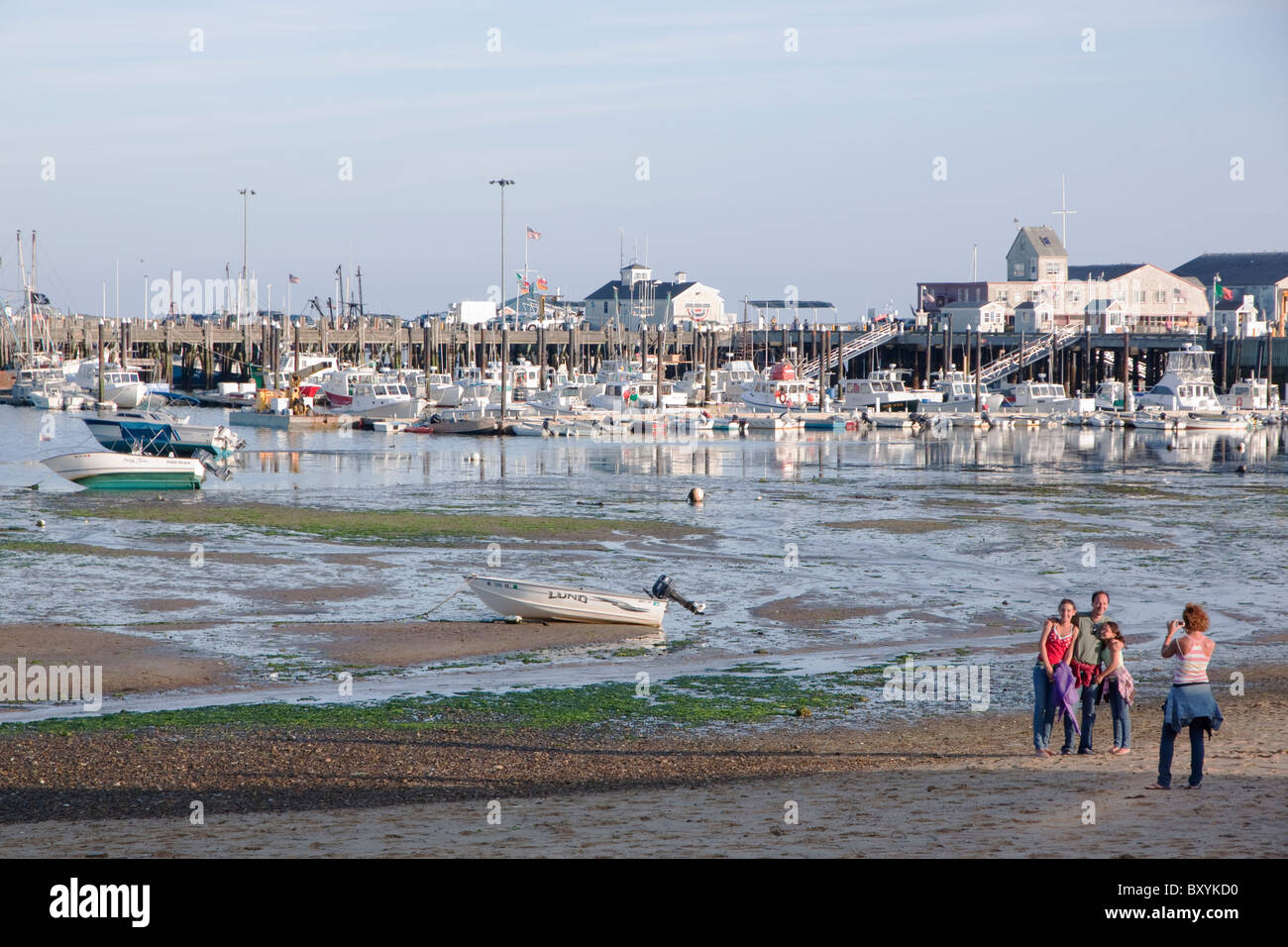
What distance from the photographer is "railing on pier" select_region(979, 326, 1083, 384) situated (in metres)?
112

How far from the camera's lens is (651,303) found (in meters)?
153

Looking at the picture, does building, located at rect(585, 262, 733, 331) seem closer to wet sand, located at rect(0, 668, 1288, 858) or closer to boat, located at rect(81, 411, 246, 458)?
boat, located at rect(81, 411, 246, 458)

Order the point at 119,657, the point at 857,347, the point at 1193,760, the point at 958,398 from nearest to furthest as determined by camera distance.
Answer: the point at 1193,760 → the point at 119,657 → the point at 958,398 → the point at 857,347

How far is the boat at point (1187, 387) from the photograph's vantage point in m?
90.4

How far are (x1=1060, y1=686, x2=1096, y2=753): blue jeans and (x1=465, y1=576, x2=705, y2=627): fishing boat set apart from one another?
988 centimetres

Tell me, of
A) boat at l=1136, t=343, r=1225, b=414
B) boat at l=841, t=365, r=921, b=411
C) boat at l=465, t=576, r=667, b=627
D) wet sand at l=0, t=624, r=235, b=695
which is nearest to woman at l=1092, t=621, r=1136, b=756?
boat at l=465, t=576, r=667, b=627

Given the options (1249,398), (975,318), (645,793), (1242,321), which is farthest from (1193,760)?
(975,318)

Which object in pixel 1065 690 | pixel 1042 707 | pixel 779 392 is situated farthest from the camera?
pixel 779 392

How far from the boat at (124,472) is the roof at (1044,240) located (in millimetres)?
104753

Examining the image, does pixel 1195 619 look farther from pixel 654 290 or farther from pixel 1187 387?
pixel 654 290

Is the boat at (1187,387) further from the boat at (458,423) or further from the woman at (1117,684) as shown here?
the woman at (1117,684)

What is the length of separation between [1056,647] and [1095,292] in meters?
124
